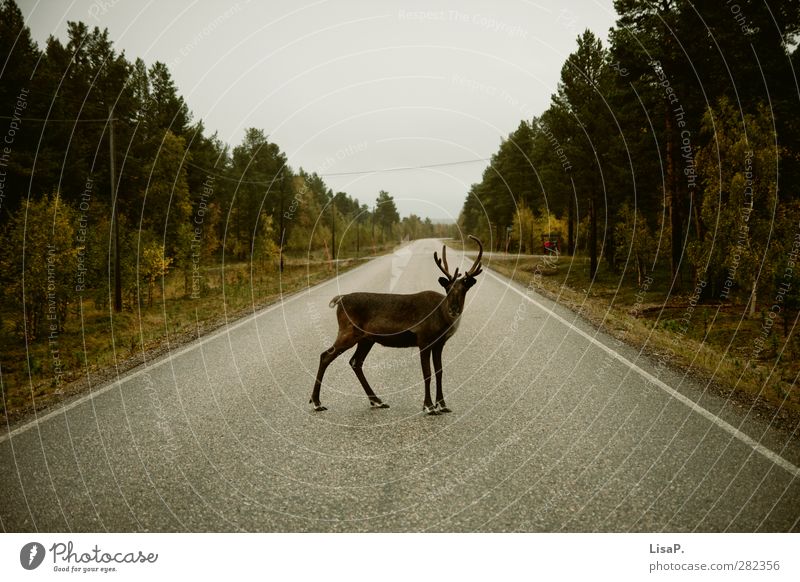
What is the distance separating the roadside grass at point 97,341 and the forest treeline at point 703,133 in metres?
7.66

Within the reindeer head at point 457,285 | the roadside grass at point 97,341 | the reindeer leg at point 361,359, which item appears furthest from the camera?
the roadside grass at point 97,341

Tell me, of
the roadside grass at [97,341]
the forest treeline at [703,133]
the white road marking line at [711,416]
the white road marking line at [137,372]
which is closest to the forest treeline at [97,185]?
the roadside grass at [97,341]

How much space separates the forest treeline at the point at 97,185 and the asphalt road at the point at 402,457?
290 cm

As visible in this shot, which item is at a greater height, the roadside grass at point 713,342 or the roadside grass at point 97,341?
the roadside grass at point 713,342

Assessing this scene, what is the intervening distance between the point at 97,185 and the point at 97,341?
22013 millimetres

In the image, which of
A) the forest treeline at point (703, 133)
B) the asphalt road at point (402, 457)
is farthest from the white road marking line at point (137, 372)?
the forest treeline at point (703, 133)

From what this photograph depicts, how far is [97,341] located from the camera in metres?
10.8

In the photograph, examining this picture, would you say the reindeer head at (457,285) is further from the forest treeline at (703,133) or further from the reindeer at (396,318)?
the forest treeline at (703,133)

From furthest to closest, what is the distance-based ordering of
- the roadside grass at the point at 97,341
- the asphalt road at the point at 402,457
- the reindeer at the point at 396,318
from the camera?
the roadside grass at the point at 97,341, the reindeer at the point at 396,318, the asphalt road at the point at 402,457

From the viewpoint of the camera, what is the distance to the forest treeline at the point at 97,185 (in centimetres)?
1127

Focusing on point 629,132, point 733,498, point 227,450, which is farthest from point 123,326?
point 629,132

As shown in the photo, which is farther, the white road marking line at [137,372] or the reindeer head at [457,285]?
the white road marking line at [137,372]

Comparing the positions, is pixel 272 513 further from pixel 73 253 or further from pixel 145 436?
pixel 73 253

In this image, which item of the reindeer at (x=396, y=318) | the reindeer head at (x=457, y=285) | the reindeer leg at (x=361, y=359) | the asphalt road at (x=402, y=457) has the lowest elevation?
the asphalt road at (x=402, y=457)
